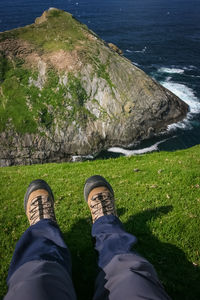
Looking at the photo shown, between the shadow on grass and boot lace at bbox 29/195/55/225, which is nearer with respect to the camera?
the shadow on grass

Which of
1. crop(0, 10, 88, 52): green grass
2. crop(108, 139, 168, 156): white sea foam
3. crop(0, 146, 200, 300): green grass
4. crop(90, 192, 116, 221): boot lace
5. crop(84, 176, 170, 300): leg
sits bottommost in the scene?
crop(108, 139, 168, 156): white sea foam

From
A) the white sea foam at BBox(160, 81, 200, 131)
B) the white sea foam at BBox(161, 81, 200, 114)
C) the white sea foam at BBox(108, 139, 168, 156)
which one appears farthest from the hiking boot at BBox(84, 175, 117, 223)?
the white sea foam at BBox(161, 81, 200, 114)

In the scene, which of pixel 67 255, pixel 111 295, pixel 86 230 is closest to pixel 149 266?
pixel 111 295

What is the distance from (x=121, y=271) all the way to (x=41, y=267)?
3.99ft

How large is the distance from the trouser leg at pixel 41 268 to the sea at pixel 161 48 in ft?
97.7

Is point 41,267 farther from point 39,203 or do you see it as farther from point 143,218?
point 143,218

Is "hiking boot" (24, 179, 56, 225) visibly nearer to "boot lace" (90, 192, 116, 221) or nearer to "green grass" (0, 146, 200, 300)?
"boot lace" (90, 192, 116, 221)

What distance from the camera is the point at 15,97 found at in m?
33.3

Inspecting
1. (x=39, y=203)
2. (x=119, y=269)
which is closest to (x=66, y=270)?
(x=119, y=269)

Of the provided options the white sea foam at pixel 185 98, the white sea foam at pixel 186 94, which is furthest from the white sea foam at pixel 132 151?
the white sea foam at pixel 186 94

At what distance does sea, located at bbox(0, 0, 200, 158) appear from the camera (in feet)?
123

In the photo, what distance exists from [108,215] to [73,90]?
31207 mm

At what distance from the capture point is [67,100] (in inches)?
1341

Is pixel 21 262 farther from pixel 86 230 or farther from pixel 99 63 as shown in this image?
pixel 99 63
